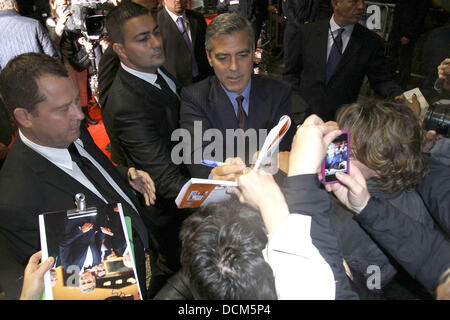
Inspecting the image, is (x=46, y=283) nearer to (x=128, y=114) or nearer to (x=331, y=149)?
(x=331, y=149)

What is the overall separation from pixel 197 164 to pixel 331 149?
0.78 meters

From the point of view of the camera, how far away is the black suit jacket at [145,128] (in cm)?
179

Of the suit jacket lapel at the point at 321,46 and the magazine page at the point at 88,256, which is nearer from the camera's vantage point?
the magazine page at the point at 88,256

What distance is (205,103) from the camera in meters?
1.78

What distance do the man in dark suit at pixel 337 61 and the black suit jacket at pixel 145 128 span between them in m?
1.48

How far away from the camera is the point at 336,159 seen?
1116mm

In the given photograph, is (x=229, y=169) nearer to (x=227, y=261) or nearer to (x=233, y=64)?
(x=227, y=261)

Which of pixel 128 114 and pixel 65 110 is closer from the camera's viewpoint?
pixel 65 110

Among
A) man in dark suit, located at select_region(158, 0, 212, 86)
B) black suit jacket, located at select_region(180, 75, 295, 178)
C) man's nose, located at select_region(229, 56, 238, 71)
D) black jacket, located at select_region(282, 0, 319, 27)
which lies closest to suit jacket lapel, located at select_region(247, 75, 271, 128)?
black suit jacket, located at select_region(180, 75, 295, 178)

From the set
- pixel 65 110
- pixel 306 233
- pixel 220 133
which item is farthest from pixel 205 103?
pixel 306 233

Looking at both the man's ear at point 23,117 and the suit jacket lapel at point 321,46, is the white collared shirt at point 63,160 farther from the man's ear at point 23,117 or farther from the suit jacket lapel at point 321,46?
the suit jacket lapel at point 321,46

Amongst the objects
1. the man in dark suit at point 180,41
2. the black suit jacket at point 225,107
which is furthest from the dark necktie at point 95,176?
the man in dark suit at point 180,41

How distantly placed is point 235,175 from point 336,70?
188 centimetres

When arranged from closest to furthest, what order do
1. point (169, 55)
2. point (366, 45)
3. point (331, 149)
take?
point (331, 149) → point (366, 45) → point (169, 55)
